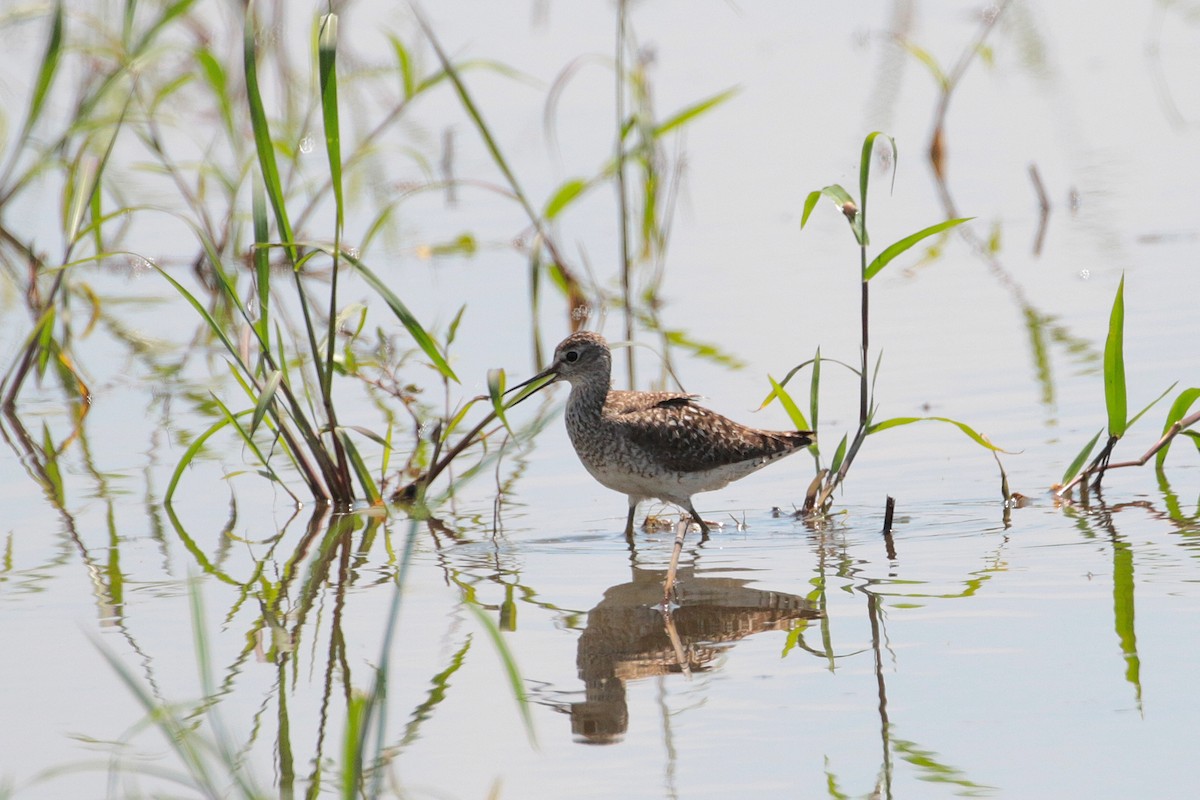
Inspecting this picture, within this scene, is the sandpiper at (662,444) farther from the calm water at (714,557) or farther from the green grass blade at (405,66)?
the green grass blade at (405,66)

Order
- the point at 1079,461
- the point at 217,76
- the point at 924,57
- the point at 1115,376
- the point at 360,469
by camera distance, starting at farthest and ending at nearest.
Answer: the point at 924,57 < the point at 217,76 < the point at 360,469 < the point at 1079,461 < the point at 1115,376

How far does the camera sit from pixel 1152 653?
5.29 m

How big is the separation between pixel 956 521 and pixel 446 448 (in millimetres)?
2689

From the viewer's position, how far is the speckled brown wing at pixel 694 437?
24.6 ft

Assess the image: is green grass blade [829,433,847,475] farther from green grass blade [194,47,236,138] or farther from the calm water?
green grass blade [194,47,236,138]

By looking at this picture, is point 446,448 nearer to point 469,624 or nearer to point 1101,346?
point 469,624

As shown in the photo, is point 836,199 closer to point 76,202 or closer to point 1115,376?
point 1115,376

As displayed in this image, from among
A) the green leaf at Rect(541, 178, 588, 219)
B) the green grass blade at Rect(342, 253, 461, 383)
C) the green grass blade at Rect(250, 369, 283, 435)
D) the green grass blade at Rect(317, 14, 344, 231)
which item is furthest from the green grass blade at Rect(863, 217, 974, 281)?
the green grass blade at Rect(250, 369, 283, 435)

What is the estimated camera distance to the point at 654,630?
237 inches

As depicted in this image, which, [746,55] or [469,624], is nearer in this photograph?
[469,624]

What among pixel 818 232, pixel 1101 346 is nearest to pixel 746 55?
pixel 818 232

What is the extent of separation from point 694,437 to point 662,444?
0.56 ft

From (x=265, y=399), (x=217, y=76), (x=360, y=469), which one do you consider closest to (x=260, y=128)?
(x=265, y=399)

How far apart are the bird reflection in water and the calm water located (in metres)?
0.02
